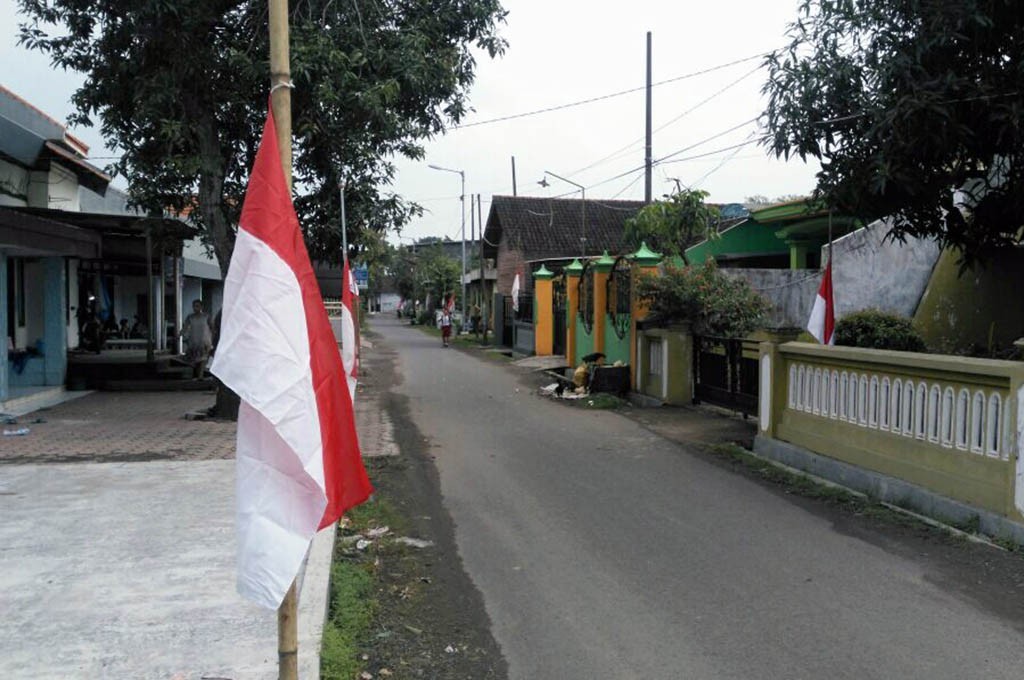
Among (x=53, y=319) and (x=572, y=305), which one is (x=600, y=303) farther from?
(x=53, y=319)

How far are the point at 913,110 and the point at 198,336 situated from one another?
13.9 m

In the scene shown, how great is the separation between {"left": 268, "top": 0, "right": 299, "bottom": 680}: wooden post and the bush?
11.2 metres

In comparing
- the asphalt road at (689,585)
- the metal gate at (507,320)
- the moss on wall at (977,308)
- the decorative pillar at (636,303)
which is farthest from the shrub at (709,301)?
the metal gate at (507,320)

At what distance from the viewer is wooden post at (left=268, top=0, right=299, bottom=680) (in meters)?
3.44

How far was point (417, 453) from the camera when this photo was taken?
37.4 feet

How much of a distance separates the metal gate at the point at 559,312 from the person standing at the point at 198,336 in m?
10.5

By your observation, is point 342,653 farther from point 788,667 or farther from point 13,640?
point 788,667

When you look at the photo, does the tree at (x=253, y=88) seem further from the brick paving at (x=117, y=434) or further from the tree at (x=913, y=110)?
the tree at (x=913, y=110)

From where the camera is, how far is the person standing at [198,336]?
17.9 m

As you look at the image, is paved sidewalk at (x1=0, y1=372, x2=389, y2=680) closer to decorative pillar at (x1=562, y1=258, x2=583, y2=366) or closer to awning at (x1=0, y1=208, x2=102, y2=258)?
A: awning at (x1=0, y1=208, x2=102, y2=258)

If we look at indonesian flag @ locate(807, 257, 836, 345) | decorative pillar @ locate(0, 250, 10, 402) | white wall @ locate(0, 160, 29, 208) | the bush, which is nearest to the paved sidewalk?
decorative pillar @ locate(0, 250, 10, 402)

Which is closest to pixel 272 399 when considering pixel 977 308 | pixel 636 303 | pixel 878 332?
pixel 878 332

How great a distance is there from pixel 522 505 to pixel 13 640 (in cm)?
453

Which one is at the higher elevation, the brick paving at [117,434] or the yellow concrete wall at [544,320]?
the yellow concrete wall at [544,320]
